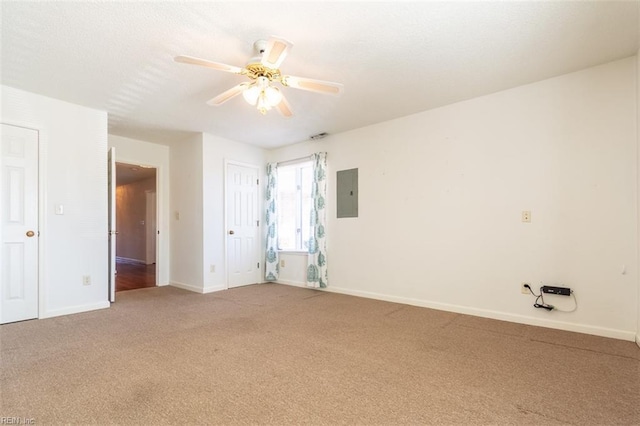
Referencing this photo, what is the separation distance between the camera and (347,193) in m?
4.85

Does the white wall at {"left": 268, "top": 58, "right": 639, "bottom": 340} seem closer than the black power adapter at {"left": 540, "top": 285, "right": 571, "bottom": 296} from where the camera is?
Yes

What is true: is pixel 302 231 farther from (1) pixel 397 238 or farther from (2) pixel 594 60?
(2) pixel 594 60

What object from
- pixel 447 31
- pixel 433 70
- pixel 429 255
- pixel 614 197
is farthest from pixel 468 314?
pixel 447 31

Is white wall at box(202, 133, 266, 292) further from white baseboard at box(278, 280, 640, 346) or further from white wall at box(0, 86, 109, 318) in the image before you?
white baseboard at box(278, 280, 640, 346)

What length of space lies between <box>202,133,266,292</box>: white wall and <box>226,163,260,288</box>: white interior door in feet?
0.40

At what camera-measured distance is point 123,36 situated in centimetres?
243

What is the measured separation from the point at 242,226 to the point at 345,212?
191cm

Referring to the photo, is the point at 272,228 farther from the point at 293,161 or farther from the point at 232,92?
the point at 232,92

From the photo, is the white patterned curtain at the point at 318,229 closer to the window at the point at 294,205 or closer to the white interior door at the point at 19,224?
the window at the point at 294,205

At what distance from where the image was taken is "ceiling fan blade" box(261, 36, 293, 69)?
79.3 inches

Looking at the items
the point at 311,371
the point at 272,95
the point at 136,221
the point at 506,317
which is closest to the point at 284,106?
the point at 272,95

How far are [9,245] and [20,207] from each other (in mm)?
425

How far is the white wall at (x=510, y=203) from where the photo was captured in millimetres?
2863

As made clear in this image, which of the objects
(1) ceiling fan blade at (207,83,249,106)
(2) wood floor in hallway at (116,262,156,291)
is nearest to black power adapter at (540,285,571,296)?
(1) ceiling fan blade at (207,83,249,106)
